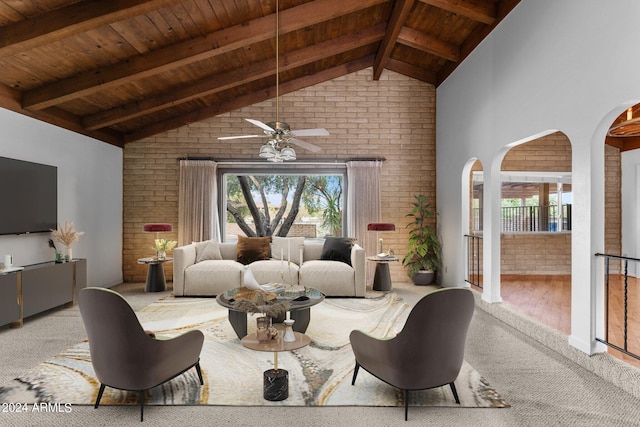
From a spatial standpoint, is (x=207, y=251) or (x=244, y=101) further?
(x=244, y=101)

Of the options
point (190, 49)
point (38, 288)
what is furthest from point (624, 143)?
point (38, 288)

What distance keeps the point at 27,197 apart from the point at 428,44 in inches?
230

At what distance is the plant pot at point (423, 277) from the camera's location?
6.77 m

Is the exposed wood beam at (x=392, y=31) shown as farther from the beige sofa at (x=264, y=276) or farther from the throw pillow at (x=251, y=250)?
the throw pillow at (x=251, y=250)

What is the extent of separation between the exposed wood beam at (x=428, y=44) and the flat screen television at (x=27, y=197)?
17.4 ft

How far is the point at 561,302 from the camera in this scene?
505 cm

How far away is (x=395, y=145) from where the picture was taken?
7066 millimetres

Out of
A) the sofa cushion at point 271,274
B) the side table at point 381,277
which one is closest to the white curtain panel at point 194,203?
the sofa cushion at point 271,274

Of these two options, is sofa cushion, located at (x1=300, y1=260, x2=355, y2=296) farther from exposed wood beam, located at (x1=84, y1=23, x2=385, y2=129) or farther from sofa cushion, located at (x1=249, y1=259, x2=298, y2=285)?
exposed wood beam, located at (x1=84, y1=23, x2=385, y2=129)

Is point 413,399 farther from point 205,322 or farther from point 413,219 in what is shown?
point 413,219

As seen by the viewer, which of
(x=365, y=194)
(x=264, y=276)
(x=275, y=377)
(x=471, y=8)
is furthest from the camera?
(x=365, y=194)

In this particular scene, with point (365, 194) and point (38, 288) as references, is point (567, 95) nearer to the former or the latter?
point (365, 194)

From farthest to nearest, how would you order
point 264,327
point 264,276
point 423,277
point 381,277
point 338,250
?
point 423,277
point 381,277
point 338,250
point 264,276
point 264,327

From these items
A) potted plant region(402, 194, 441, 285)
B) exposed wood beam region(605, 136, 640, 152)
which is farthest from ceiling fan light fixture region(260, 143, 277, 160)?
exposed wood beam region(605, 136, 640, 152)
